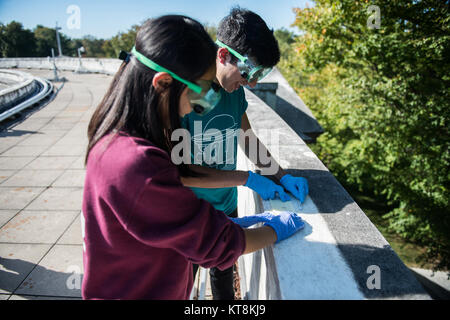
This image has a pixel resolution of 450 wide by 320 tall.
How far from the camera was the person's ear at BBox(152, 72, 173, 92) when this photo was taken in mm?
1059

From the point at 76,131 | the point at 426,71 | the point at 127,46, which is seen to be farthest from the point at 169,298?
the point at 127,46

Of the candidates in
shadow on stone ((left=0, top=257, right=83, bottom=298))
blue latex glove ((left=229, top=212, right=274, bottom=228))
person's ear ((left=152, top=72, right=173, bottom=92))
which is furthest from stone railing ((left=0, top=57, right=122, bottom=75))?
person's ear ((left=152, top=72, right=173, bottom=92))

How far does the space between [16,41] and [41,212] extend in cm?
5384

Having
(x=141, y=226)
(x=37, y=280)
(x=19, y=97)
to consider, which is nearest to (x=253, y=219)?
(x=141, y=226)

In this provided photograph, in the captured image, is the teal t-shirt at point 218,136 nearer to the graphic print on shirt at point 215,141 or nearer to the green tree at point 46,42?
the graphic print on shirt at point 215,141

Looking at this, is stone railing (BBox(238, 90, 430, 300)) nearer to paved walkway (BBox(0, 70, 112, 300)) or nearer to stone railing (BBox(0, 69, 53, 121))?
paved walkway (BBox(0, 70, 112, 300))

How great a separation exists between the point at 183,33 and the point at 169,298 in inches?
43.6

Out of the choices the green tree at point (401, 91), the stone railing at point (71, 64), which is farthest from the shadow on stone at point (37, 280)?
the stone railing at point (71, 64)

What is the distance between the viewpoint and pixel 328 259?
146 cm

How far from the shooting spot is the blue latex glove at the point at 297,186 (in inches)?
79.7

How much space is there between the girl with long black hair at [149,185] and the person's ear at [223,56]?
996mm

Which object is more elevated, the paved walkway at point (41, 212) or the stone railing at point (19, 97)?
the stone railing at point (19, 97)

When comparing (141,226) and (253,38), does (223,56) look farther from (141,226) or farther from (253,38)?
(141,226)

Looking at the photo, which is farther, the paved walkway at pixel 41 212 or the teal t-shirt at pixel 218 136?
the paved walkway at pixel 41 212
